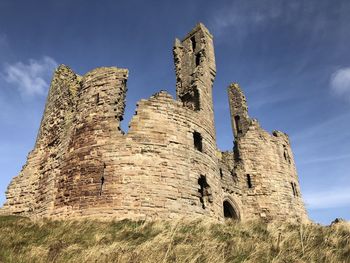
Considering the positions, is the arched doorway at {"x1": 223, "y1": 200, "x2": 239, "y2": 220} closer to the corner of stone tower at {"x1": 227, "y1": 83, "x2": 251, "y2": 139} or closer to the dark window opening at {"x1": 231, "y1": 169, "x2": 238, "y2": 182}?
the dark window opening at {"x1": 231, "y1": 169, "x2": 238, "y2": 182}

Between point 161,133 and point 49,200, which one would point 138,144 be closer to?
point 161,133

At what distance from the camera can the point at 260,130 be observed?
1927 centimetres

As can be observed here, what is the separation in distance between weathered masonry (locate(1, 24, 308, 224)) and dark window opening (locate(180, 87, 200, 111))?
0.13ft

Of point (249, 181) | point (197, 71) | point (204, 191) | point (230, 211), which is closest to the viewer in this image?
point (204, 191)

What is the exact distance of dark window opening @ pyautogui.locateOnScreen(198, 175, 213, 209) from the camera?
11775 millimetres

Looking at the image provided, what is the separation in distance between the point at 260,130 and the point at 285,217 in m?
4.69

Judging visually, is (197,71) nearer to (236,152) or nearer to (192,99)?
(192,99)

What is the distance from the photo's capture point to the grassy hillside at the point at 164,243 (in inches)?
247

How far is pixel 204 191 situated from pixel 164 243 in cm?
489

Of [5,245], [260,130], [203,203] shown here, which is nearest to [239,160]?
[260,130]

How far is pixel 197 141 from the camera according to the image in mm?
12836

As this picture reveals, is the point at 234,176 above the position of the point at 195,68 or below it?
below

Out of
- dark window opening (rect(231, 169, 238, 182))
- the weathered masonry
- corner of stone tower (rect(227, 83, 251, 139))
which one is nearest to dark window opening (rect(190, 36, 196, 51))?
the weathered masonry

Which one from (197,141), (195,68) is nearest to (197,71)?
(195,68)
